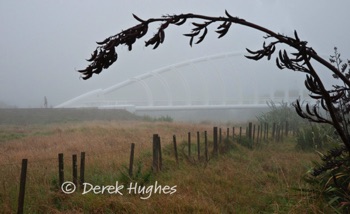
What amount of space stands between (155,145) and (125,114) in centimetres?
2507

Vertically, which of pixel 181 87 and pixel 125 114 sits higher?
pixel 181 87

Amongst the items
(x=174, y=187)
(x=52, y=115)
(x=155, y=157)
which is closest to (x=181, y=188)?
(x=174, y=187)

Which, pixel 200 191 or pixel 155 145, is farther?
pixel 155 145

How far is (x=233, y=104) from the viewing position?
39344 millimetres

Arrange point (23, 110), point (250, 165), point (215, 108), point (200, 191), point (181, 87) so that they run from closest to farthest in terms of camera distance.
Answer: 1. point (200, 191)
2. point (250, 165)
3. point (23, 110)
4. point (215, 108)
5. point (181, 87)

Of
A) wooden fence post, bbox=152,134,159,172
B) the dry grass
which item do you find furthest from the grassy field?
wooden fence post, bbox=152,134,159,172

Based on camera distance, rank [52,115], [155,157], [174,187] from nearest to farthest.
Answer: [174,187]
[155,157]
[52,115]

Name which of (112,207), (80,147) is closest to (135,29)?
(112,207)

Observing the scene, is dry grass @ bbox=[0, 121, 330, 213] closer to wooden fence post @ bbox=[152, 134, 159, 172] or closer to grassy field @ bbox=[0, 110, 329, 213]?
grassy field @ bbox=[0, 110, 329, 213]

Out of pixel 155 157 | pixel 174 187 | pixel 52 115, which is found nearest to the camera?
pixel 174 187

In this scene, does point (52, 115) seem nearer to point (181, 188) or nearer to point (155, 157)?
point (155, 157)

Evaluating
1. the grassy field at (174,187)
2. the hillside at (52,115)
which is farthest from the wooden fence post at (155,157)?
the hillside at (52,115)

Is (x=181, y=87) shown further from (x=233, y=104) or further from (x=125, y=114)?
(x=125, y=114)

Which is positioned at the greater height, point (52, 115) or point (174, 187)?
point (52, 115)
